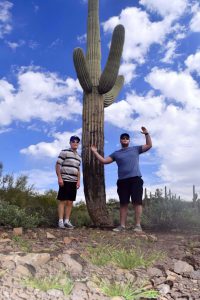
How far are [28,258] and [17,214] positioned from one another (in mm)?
4300

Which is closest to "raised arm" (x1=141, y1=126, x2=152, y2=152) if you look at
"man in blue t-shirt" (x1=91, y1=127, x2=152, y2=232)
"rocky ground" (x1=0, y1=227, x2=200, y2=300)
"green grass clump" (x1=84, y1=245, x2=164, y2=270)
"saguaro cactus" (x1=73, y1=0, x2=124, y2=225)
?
"man in blue t-shirt" (x1=91, y1=127, x2=152, y2=232)

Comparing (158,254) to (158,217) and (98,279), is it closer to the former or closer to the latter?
(98,279)

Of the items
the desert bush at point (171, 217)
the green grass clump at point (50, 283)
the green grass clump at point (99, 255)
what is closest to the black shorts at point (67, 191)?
the desert bush at point (171, 217)

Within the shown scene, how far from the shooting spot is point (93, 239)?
22.0 ft

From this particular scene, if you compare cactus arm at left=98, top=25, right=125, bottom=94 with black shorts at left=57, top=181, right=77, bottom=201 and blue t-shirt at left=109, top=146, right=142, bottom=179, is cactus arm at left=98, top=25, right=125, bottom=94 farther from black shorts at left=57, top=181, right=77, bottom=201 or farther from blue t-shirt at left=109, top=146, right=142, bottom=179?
black shorts at left=57, top=181, right=77, bottom=201

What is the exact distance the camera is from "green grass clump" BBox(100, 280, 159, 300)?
3.98 m

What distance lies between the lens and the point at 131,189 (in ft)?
29.0

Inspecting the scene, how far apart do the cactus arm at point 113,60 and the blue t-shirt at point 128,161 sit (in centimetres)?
224

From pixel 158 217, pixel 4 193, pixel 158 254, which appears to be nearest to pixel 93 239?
pixel 158 254

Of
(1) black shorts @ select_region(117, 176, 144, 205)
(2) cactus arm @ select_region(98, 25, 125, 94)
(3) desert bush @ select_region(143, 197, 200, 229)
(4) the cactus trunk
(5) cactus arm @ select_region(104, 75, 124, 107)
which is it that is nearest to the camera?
(1) black shorts @ select_region(117, 176, 144, 205)

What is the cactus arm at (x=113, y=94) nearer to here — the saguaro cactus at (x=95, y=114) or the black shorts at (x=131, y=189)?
the saguaro cactus at (x=95, y=114)

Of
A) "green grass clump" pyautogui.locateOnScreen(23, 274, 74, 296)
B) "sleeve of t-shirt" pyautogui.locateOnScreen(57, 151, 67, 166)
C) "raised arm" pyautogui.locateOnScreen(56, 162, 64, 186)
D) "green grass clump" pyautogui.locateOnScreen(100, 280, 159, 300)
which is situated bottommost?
"green grass clump" pyautogui.locateOnScreen(100, 280, 159, 300)

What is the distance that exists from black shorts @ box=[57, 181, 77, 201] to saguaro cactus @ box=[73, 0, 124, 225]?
1.44 m

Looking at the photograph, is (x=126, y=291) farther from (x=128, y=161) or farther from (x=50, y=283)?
(x=128, y=161)
